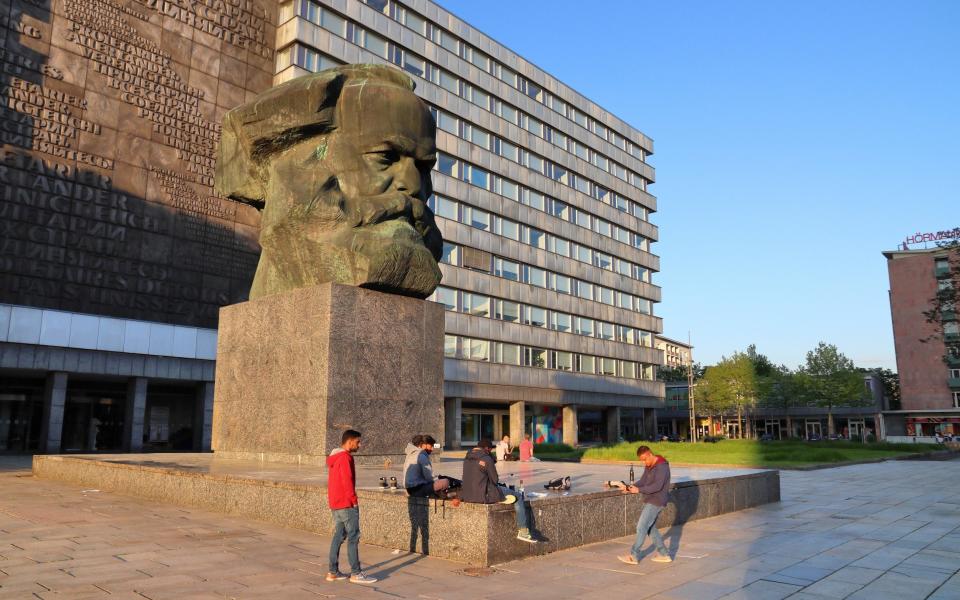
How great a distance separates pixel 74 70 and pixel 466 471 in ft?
119

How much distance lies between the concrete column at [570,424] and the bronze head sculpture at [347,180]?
1857 inches

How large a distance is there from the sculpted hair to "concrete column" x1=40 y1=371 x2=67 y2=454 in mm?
23189

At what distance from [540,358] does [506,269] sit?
8399 millimetres

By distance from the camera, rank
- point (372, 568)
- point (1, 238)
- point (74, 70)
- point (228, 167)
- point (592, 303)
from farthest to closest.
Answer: point (592, 303) → point (74, 70) → point (1, 238) → point (228, 167) → point (372, 568)

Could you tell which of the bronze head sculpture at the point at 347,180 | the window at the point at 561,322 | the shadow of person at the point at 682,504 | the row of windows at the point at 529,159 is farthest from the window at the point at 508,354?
the shadow of person at the point at 682,504

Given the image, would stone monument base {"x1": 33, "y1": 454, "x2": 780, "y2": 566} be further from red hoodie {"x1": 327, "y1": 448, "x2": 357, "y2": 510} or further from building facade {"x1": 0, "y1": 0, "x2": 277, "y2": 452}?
building facade {"x1": 0, "y1": 0, "x2": 277, "y2": 452}

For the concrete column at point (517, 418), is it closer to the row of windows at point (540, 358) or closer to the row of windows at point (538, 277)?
the row of windows at point (540, 358)

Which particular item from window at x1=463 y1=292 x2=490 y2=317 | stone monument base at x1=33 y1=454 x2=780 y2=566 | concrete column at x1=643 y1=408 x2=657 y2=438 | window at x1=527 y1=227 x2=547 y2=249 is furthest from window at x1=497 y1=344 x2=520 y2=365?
stone monument base at x1=33 y1=454 x2=780 y2=566

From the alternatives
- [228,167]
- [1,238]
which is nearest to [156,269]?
[1,238]

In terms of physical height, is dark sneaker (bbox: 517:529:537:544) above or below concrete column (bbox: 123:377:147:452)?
below

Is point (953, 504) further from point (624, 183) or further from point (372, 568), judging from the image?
point (624, 183)

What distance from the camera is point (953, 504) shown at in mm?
15820

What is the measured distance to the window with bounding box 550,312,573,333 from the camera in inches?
2381

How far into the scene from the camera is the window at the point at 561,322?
6047 centimetres
